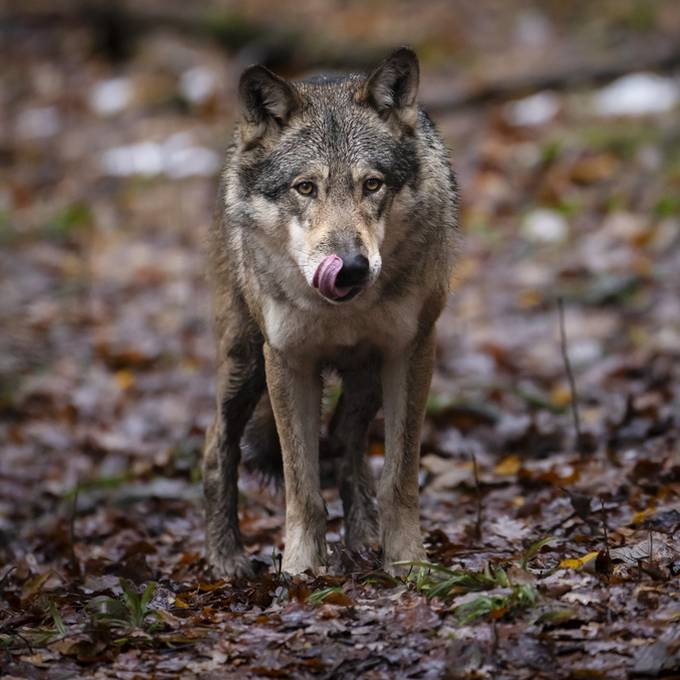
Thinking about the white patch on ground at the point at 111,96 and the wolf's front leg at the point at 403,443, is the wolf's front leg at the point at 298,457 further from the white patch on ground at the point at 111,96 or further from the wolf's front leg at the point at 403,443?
the white patch on ground at the point at 111,96

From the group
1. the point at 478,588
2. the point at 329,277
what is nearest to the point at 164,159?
the point at 329,277

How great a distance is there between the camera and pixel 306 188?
5.65 m

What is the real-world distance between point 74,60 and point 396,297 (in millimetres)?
17079

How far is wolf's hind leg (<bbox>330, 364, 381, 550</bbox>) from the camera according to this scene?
22.0 feet

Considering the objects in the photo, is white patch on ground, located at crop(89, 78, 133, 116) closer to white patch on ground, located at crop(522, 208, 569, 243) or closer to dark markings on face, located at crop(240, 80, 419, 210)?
white patch on ground, located at crop(522, 208, 569, 243)

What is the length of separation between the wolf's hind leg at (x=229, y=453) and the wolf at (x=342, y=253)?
0.21 m

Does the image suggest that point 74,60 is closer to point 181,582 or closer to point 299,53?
point 299,53

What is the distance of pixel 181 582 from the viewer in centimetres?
623

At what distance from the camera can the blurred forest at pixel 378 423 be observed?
15.9ft

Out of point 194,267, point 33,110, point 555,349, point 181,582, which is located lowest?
point 181,582

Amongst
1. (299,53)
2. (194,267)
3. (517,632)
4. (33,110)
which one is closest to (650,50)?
(299,53)

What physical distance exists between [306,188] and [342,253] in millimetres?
515

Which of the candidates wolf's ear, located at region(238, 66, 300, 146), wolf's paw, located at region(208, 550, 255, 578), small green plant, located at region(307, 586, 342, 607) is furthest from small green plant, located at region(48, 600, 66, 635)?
wolf's ear, located at region(238, 66, 300, 146)

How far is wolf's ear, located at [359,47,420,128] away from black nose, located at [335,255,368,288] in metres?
1.06
